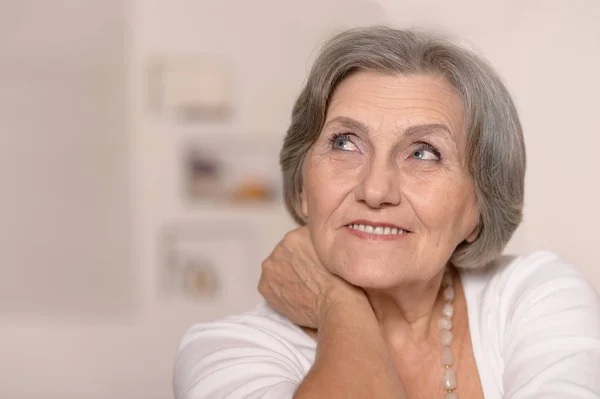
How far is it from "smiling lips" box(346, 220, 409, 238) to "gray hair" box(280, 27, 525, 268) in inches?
9.1

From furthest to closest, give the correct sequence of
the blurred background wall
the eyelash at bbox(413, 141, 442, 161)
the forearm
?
the blurred background wall → the eyelash at bbox(413, 141, 442, 161) → the forearm

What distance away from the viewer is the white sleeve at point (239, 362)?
4.87ft

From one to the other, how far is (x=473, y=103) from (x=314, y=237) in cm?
45

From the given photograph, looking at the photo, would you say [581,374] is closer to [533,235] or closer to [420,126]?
[420,126]

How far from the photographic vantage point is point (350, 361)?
146 centimetres

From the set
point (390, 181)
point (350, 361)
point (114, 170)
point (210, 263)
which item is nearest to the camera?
point (350, 361)

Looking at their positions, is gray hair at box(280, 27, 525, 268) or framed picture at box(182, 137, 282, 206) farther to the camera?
framed picture at box(182, 137, 282, 206)

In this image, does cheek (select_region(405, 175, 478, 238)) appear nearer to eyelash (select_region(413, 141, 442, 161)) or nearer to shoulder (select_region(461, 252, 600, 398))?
eyelash (select_region(413, 141, 442, 161))

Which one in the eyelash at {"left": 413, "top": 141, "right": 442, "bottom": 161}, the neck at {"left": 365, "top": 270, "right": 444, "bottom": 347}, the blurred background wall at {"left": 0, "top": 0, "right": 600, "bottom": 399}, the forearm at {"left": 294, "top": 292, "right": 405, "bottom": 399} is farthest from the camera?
the blurred background wall at {"left": 0, "top": 0, "right": 600, "bottom": 399}

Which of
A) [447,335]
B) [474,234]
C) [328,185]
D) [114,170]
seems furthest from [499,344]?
[114,170]

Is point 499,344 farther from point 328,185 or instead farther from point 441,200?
point 328,185

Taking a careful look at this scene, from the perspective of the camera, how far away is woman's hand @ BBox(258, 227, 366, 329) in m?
1.67

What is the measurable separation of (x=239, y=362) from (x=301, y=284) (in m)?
0.28

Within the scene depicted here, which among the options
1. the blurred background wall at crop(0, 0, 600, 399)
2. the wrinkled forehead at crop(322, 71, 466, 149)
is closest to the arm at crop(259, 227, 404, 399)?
the wrinkled forehead at crop(322, 71, 466, 149)
